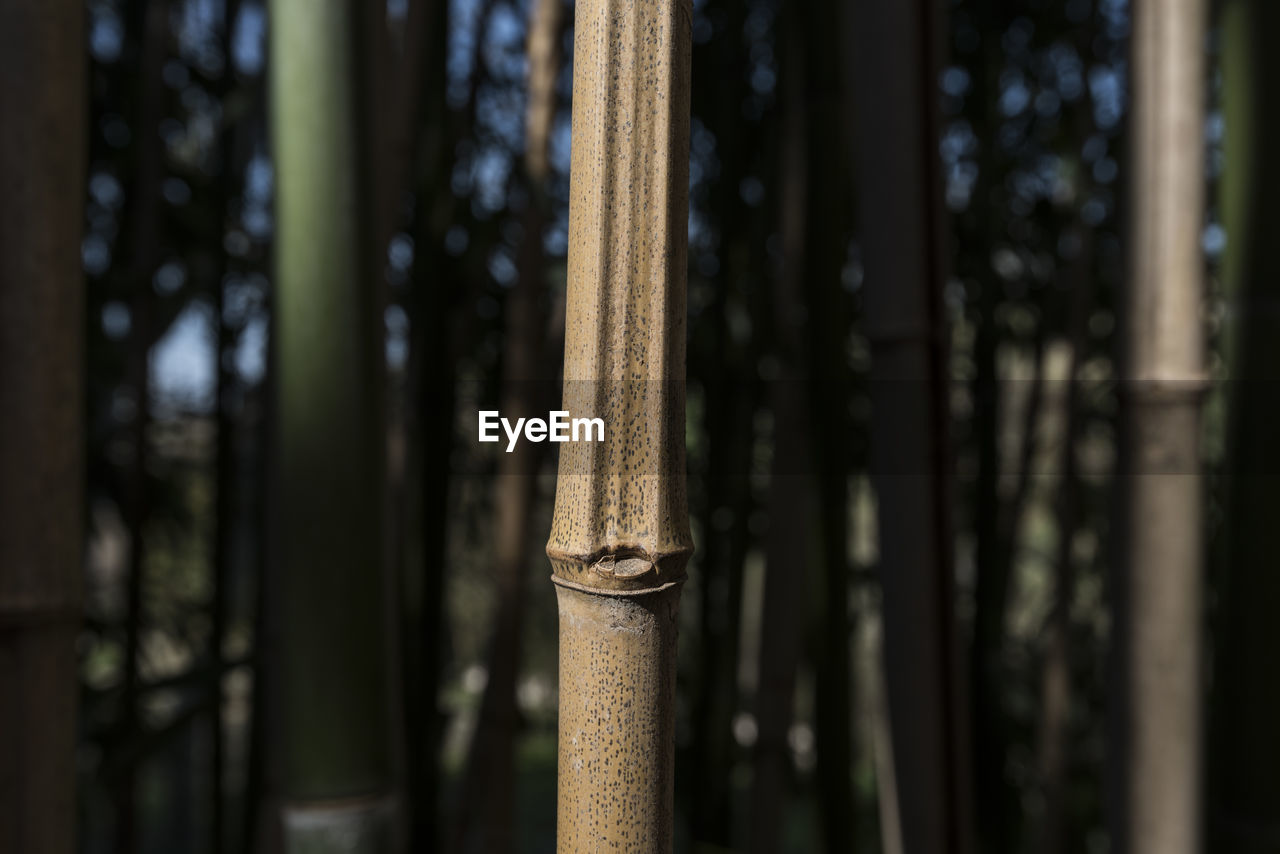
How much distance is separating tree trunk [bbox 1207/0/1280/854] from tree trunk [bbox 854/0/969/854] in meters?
0.31

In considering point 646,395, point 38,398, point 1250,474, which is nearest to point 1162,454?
point 1250,474

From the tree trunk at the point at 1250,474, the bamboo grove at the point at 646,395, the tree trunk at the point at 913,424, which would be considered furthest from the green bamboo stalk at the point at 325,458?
the tree trunk at the point at 1250,474

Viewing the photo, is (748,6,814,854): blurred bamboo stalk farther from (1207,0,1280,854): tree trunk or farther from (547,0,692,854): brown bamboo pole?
(547,0,692,854): brown bamboo pole

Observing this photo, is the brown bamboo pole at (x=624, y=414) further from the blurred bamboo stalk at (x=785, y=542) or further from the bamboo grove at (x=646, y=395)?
the blurred bamboo stalk at (x=785, y=542)

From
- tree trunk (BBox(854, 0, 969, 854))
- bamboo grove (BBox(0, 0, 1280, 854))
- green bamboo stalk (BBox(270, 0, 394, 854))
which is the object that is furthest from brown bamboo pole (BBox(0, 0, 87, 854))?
tree trunk (BBox(854, 0, 969, 854))

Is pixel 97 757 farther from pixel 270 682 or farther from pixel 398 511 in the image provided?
pixel 270 682

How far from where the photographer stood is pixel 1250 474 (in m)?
0.93

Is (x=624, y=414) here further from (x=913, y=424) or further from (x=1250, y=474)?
(x=1250, y=474)

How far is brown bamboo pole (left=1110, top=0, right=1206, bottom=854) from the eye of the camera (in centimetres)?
81

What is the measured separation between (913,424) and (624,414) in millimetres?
510

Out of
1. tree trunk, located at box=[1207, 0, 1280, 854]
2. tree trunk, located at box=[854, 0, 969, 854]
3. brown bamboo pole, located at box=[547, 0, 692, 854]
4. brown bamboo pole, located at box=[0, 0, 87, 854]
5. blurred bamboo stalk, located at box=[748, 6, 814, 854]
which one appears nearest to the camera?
brown bamboo pole, located at box=[547, 0, 692, 854]

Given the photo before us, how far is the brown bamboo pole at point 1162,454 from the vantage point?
81cm

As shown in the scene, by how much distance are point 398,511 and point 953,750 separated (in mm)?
1075

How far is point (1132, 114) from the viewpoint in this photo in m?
0.85
